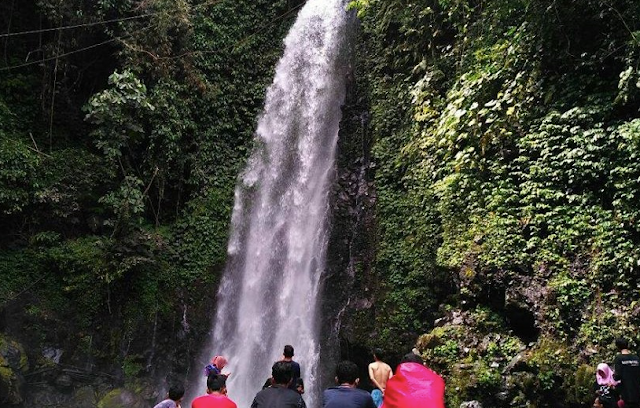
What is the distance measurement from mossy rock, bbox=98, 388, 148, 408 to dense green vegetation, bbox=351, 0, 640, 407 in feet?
19.8

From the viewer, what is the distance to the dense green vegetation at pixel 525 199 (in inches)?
241

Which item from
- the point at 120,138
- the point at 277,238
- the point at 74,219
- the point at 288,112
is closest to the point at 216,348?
the point at 277,238

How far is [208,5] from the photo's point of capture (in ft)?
48.9

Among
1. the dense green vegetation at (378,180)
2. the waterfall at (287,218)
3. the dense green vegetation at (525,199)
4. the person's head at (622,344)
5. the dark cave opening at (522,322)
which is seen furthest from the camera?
the waterfall at (287,218)

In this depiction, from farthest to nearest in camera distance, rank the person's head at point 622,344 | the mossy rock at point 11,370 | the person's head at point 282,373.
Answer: the mossy rock at point 11,370 < the person's head at point 622,344 < the person's head at point 282,373

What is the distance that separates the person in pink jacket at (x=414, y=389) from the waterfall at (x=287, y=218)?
6.90m

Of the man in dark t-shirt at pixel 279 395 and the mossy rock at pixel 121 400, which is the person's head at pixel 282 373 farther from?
the mossy rock at pixel 121 400

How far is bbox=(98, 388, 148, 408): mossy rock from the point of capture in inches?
420

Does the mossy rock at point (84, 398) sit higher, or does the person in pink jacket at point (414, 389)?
the person in pink jacket at point (414, 389)

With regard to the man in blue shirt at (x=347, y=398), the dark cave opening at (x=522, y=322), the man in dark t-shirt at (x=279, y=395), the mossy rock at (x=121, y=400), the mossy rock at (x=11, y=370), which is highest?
the man in blue shirt at (x=347, y=398)

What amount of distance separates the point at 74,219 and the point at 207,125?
4.48 metres

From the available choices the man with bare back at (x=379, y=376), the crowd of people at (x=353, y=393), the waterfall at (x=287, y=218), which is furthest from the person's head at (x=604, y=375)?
the waterfall at (x=287, y=218)

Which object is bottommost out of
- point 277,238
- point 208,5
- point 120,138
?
point 277,238

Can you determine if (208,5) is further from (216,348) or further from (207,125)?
(216,348)
